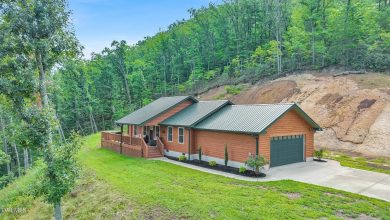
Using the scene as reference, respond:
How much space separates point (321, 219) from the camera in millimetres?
10617

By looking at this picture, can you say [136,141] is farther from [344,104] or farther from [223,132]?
[344,104]

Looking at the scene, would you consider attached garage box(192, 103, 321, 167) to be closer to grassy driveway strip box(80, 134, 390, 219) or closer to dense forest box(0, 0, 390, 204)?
grassy driveway strip box(80, 134, 390, 219)

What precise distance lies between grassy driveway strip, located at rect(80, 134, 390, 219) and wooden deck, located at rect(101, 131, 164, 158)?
4782 millimetres

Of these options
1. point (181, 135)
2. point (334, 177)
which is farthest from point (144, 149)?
point (334, 177)

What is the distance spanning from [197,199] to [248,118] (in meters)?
8.08

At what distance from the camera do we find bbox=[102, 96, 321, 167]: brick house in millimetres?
18234

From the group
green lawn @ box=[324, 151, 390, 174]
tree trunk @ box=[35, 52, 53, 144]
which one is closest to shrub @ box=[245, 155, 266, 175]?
green lawn @ box=[324, 151, 390, 174]

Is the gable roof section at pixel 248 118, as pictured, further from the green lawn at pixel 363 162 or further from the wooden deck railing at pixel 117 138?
the wooden deck railing at pixel 117 138

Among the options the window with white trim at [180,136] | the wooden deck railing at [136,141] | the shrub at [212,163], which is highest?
the window with white trim at [180,136]

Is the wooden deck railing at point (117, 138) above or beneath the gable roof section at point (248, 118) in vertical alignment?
beneath

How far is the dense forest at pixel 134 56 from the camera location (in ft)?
37.0

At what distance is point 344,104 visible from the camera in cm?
2844

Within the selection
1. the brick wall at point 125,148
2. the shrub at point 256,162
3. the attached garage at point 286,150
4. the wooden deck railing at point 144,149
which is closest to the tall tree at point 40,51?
the shrub at point 256,162

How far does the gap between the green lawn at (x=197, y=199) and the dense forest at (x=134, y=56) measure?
303 cm
